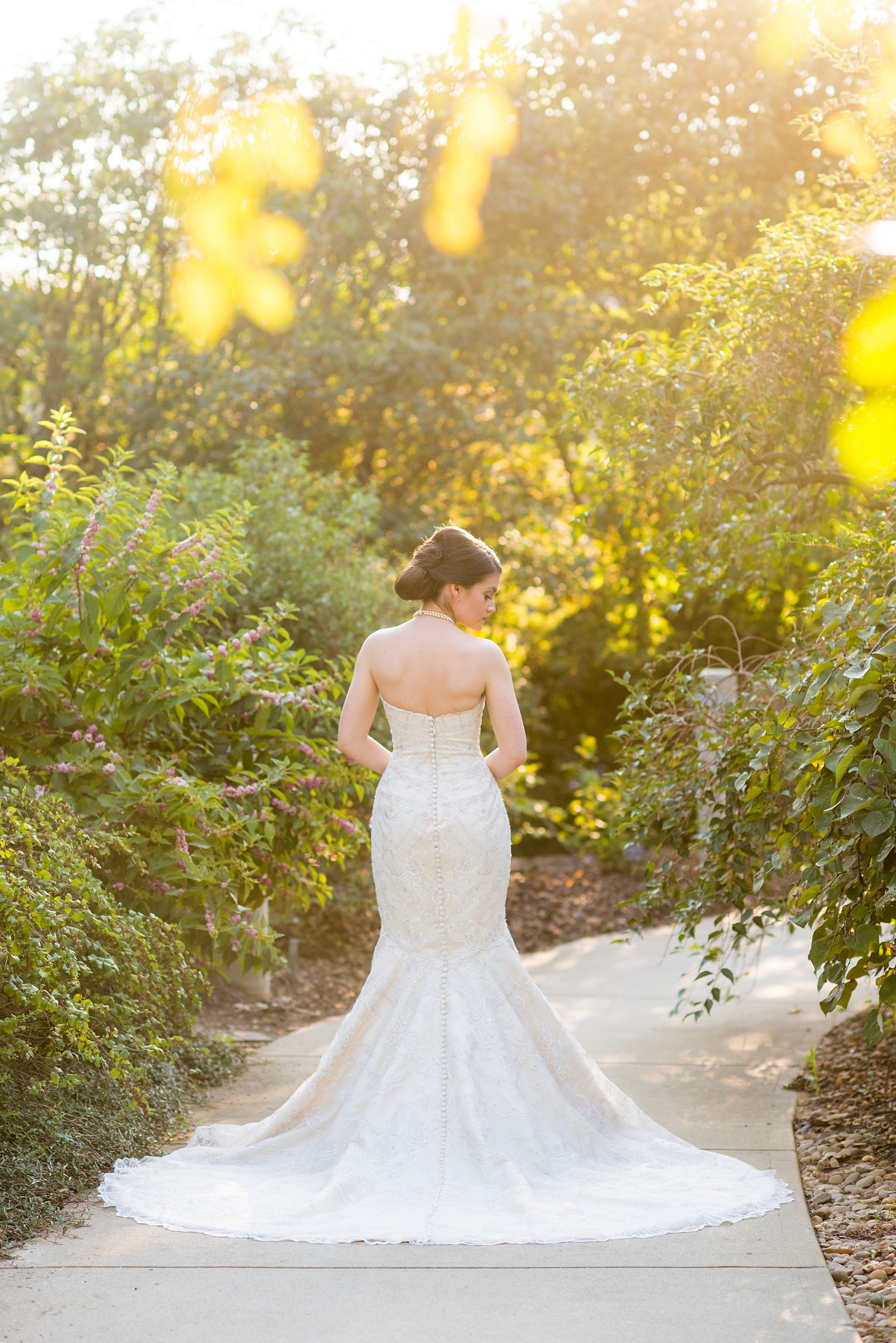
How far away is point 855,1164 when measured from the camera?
4027 millimetres

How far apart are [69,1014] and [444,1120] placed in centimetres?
122

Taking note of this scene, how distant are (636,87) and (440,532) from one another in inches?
331

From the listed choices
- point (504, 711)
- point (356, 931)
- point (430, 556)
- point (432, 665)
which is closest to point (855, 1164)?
point (504, 711)

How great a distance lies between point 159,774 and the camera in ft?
15.2

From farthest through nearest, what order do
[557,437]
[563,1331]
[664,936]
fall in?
1. [557,437]
2. [664,936]
3. [563,1331]

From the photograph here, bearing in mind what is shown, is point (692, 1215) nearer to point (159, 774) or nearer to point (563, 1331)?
point (563, 1331)

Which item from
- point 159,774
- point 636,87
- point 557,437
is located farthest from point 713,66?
point 159,774

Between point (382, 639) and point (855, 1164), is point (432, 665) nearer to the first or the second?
point (382, 639)

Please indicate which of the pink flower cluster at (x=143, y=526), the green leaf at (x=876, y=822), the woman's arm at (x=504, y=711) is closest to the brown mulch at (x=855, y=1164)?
the green leaf at (x=876, y=822)

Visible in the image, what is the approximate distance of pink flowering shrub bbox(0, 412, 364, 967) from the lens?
4.67 meters

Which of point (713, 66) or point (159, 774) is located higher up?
point (713, 66)

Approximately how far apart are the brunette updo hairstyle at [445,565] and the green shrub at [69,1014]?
137 centimetres

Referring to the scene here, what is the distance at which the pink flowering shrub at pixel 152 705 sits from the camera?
4.67 meters

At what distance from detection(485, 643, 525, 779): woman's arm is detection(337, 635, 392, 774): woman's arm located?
1.32 ft
